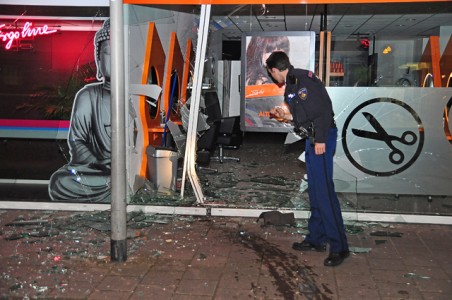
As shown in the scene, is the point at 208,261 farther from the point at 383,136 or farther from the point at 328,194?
the point at 383,136

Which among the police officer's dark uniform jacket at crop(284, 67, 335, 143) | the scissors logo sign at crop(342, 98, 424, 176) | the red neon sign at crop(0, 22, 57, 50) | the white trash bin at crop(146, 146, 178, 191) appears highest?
the red neon sign at crop(0, 22, 57, 50)

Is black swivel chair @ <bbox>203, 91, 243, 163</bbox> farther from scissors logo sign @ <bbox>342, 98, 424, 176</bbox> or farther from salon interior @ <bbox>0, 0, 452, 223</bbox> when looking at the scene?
scissors logo sign @ <bbox>342, 98, 424, 176</bbox>

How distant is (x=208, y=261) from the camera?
494 cm

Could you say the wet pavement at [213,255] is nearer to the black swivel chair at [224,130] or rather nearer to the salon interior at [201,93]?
the salon interior at [201,93]

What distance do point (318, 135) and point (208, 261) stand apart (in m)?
1.62

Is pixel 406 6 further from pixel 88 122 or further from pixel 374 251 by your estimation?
pixel 88 122

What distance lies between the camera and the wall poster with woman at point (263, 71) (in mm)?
8039

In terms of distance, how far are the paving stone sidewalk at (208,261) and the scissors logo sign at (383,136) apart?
1.11 m

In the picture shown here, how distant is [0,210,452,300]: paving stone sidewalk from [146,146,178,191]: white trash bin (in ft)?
2.36

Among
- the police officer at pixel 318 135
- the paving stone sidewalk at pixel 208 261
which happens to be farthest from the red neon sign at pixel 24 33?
the police officer at pixel 318 135

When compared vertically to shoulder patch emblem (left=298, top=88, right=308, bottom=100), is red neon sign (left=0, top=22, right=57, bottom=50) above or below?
above

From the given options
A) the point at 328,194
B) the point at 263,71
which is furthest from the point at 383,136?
the point at 263,71

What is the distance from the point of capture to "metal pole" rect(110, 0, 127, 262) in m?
4.41

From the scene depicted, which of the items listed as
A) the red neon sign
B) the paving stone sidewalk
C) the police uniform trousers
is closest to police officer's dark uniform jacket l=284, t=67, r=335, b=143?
the police uniform trousers
